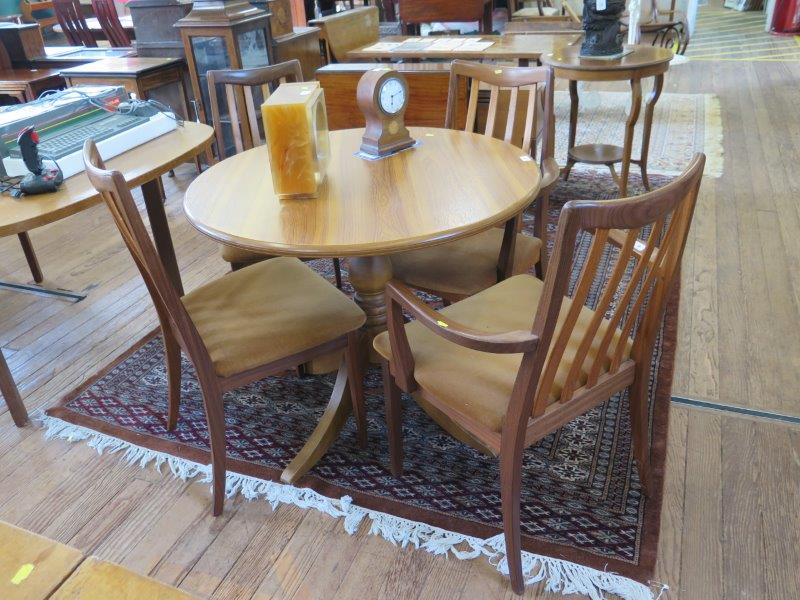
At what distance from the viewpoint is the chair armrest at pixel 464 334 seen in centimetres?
107

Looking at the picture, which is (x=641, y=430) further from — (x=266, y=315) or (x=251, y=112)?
(x=251, y=112)

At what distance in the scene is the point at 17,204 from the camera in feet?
5.22

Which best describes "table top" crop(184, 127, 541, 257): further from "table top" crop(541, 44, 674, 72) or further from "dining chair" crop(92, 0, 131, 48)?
"dining chair" crop(92, 0, 131, 48)

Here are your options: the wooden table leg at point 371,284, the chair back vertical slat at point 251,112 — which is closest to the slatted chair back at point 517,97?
the wooden table leg at point 371,284

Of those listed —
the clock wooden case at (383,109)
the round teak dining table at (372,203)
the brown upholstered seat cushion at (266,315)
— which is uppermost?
the clock wooden case at (383,109)

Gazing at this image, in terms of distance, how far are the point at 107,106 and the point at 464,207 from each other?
1.38 meters

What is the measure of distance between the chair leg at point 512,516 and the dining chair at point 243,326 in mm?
535

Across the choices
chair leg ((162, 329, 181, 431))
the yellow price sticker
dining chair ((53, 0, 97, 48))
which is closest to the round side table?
chair leg ((162, 329, 181, 431))

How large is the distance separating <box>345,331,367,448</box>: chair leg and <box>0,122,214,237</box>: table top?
72 centimetres

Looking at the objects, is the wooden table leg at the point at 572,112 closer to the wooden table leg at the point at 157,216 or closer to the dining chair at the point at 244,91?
the dining chair at the point at 244,91

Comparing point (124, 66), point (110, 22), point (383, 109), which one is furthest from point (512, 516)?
point (110, 22)

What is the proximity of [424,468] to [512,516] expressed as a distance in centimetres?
42

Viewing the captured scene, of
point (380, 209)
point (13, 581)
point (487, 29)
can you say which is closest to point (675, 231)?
point (380, 209)

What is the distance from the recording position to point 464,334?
1132 mm
